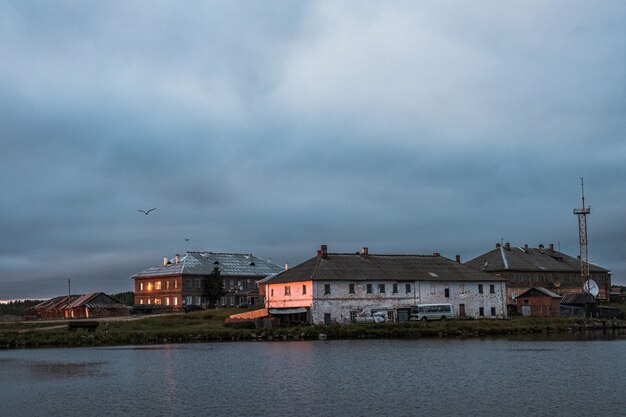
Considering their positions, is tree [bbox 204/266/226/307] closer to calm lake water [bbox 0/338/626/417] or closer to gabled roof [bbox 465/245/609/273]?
gabled roof [bbox 465/245/609/273]

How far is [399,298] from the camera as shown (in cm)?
7881

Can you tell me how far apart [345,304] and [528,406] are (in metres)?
47.3

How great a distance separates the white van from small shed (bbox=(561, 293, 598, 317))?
65.1 ft

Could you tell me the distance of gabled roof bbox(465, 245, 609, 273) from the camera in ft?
352

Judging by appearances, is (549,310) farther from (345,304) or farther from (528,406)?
(528,406)

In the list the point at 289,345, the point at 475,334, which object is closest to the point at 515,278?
the point at 475,334

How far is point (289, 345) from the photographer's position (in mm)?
58062

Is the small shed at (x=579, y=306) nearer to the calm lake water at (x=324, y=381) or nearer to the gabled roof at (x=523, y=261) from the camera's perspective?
the gabled roof at (x=523, y=261)

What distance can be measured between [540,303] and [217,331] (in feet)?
138

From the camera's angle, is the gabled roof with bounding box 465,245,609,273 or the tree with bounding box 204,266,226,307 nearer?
the tree with bounding box 204,266,226,307

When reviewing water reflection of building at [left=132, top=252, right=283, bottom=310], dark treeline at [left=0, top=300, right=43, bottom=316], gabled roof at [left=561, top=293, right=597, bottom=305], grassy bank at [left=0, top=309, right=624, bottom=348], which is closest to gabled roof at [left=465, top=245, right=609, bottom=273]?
gabled roof at [left=561, top=293, right=597, bottom=305]

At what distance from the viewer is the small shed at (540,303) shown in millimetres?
87438

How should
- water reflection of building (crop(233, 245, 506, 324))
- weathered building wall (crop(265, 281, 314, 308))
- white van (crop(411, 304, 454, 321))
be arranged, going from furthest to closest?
white van (crop(411, 304, 454, 321)), weathered building wall (crop(265, 281, 314, 308)), water reflection of building (crop(233, 245, 506, 324))

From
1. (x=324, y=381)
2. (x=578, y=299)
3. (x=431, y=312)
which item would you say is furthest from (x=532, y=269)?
(x=324, y=381)
